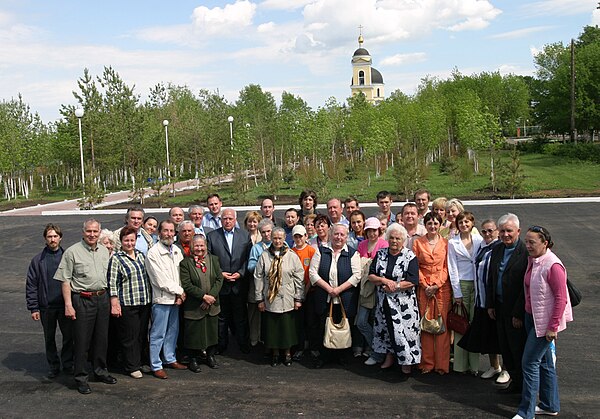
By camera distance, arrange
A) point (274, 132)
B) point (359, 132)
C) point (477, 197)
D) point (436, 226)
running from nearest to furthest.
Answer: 1. point (436, 226)
2. point (477, 197)
3. point (359, 132)
4. point (274, 132)

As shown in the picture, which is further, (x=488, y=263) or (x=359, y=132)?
(x=359, y=132)

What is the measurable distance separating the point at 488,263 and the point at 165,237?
337 cm

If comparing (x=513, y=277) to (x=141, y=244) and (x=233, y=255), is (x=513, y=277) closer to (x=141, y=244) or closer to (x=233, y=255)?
(x=233, y=255)

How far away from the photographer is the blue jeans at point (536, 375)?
16.3ft

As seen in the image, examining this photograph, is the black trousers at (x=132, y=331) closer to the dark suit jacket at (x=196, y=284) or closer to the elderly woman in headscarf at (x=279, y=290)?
the dark suit jacket at (x=196, y=284)

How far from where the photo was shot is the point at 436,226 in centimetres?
600

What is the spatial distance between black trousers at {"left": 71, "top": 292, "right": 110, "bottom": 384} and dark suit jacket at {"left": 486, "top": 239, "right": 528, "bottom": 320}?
13.1 feet

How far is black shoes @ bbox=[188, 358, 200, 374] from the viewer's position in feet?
21.2

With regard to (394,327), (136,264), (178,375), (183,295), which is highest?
(136,264)

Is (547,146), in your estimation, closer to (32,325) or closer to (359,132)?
(359,132)

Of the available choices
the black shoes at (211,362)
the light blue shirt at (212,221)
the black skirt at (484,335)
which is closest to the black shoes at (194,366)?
the black shoes at (211,362)

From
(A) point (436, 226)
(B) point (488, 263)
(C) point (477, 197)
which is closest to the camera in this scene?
(B) point (488, 263)

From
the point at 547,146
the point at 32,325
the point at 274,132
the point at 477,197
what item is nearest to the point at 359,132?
the point at 274,132

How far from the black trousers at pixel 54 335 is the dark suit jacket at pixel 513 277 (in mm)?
4467
